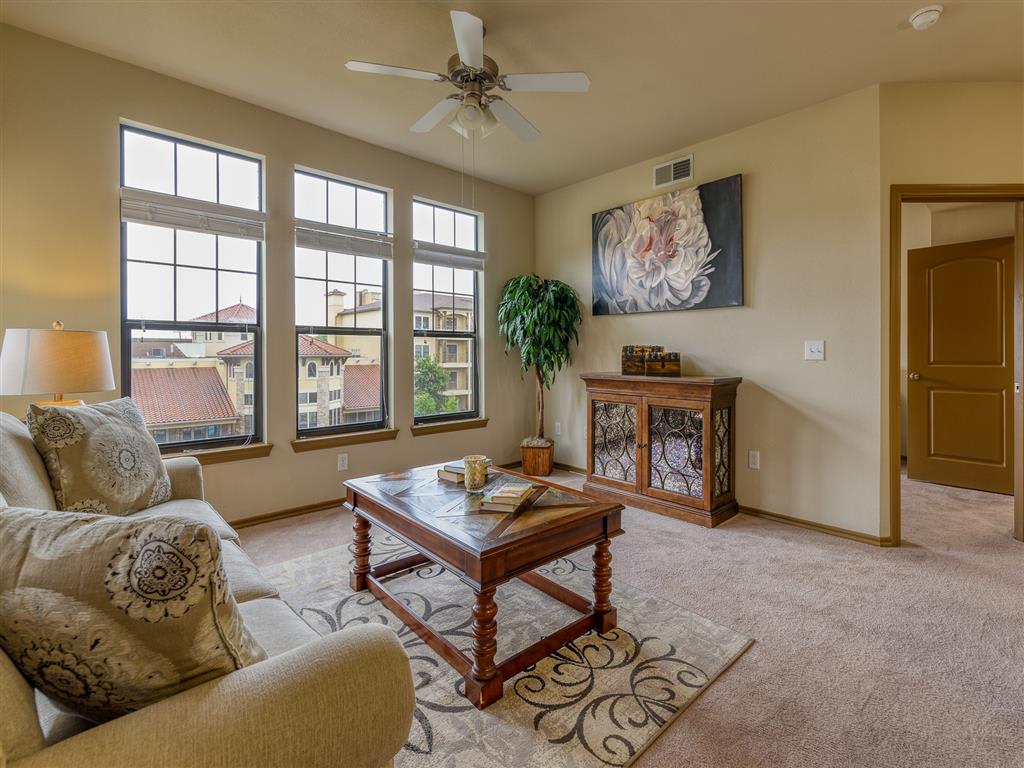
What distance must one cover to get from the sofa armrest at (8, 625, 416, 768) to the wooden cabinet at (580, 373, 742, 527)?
2.77 metres

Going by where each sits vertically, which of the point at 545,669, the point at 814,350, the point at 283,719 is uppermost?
the point at 814,350

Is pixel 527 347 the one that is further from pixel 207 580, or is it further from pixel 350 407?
pixel 207 580

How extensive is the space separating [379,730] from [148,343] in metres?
2.94

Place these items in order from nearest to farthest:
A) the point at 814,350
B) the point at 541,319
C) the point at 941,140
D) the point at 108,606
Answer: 1. the point at 108,606
2. the point at 941,140
3. the point at 814,350
4. the point at 541,319

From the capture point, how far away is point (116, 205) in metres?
2.70

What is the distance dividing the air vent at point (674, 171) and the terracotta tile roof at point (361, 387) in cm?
269

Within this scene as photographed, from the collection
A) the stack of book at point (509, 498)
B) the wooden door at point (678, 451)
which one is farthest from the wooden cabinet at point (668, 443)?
the stack of book at point (509, 498)

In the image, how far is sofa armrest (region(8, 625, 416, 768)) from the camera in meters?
0.67

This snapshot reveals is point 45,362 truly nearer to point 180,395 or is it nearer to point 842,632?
point 180,395

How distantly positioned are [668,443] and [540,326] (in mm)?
1465

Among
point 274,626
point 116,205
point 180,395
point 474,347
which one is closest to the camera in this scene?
point 274,626

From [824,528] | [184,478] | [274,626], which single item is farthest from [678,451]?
[184,478]

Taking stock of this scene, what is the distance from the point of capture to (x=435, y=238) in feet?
13.8

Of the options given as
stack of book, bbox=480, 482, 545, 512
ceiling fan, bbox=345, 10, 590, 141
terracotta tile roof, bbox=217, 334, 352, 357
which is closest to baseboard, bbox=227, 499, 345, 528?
terracotta tile roof, bbox=217, 334, 352, 357
